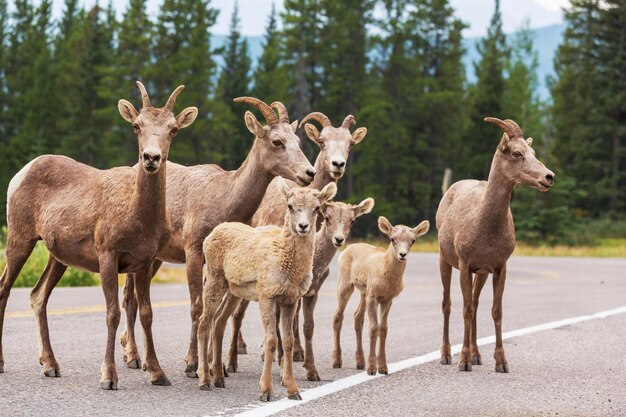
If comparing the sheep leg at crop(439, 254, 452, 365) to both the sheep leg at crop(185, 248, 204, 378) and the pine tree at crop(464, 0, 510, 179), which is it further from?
the pine tree at crop(464, 0, 510, 179)

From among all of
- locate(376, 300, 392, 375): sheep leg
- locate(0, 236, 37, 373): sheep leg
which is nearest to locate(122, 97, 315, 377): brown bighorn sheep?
locate(0, 236, 37, 373): sheep leg

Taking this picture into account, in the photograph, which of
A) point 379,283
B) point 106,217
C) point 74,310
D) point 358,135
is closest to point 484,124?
point 74,310

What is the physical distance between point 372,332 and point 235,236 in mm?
1875

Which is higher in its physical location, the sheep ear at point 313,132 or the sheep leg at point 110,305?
the sheep ear at point 313,132

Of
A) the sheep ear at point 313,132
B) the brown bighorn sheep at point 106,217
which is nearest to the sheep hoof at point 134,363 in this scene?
the brown bighorn sheep at point 106,217

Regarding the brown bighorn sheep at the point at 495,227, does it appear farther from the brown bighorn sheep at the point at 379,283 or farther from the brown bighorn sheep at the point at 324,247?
the brown bighorn sheep at the point at 324,247

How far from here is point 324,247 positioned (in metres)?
10.1

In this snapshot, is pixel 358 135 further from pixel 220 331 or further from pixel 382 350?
pixel 220 331

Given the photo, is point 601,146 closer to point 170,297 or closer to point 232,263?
point 170,297

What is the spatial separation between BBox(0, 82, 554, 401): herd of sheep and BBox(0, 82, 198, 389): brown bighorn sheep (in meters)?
0.01

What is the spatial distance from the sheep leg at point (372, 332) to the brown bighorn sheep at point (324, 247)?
0.57 m

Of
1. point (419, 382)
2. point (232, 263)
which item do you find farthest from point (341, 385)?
point (232, 263)

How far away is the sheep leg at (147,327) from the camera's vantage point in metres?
8.89

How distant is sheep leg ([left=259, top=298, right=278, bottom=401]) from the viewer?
812 centimetres
